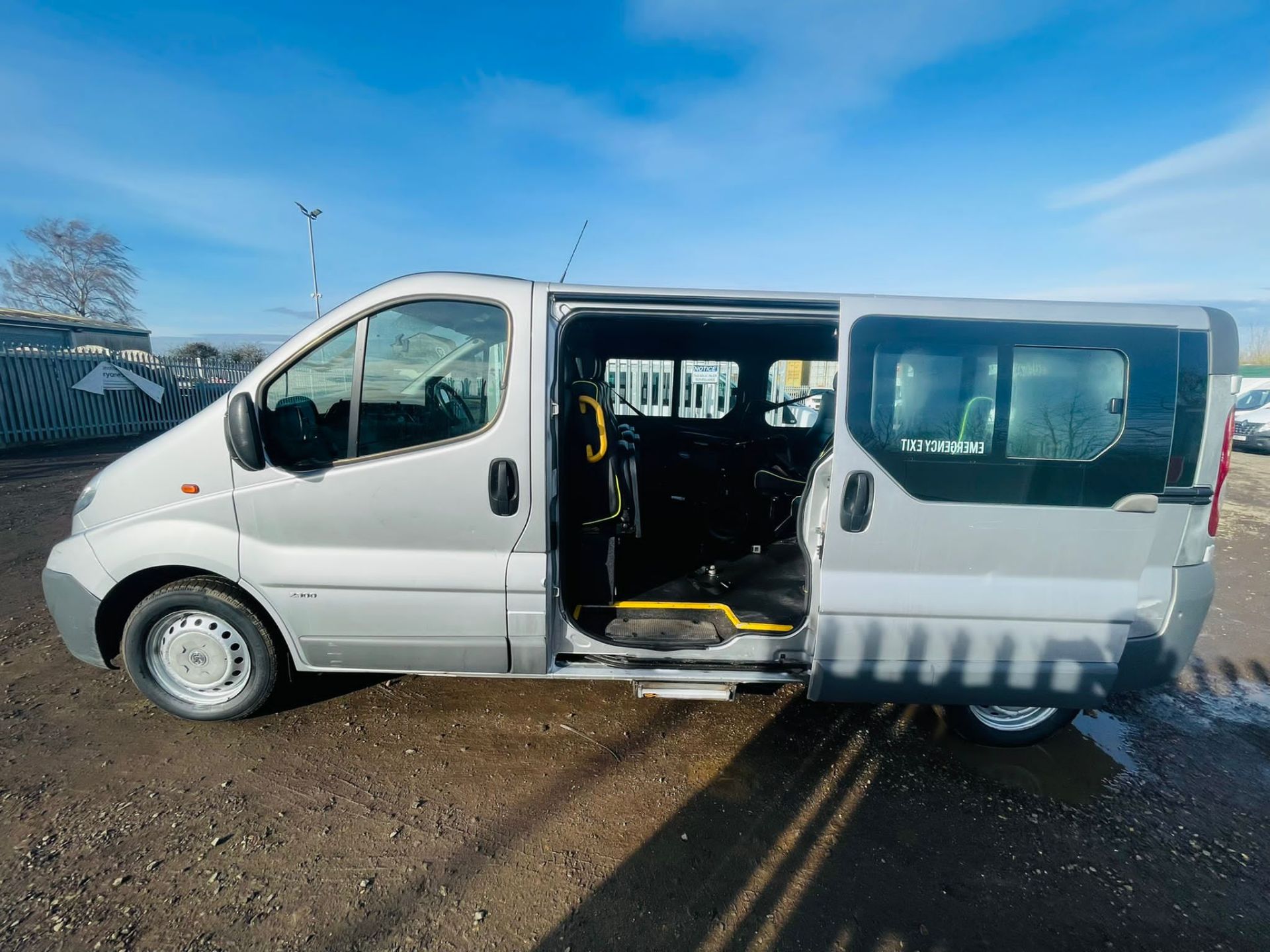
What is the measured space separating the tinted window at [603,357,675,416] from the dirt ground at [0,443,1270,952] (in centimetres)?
298

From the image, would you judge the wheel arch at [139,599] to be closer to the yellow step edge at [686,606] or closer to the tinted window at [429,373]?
the tinted window at [429,373]

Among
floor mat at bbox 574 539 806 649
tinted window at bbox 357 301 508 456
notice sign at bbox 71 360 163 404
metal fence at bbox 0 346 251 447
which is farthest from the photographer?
notice sign at bbox 71 360 163 404

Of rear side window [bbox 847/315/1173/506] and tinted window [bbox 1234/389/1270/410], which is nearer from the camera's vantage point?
rear side window [bbox 847/315/1173/506]

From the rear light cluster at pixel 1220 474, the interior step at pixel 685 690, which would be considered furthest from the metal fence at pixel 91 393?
the rear light cluster at pixel 1220 474

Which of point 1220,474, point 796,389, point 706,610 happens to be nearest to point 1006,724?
point 1220,474

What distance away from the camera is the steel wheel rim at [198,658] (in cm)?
283

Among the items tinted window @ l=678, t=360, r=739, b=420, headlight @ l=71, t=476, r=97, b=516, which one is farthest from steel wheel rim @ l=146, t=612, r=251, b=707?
tinted window @ l=678, t=360, r=739, b=420

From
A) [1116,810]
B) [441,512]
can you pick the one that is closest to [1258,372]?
[1116,810]

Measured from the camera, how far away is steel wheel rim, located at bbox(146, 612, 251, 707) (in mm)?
2832

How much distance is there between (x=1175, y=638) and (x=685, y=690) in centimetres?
216

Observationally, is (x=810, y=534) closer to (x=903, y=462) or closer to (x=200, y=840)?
(x=903, y=462)

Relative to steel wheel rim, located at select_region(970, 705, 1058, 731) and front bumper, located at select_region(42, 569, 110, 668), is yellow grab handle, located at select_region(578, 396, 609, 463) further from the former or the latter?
front bumper, located at select_region(42, 569, 110, 668)

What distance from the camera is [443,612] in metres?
2.65

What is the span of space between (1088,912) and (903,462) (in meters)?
1.75
